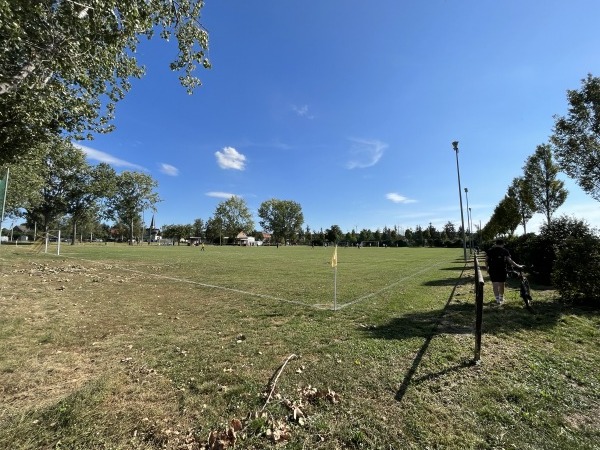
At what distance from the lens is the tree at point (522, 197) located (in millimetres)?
27391

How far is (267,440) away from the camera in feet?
9.31

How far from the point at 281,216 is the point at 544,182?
104m

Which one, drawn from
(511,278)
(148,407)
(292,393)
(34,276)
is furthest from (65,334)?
(511,278)

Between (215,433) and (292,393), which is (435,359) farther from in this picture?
(215,433)

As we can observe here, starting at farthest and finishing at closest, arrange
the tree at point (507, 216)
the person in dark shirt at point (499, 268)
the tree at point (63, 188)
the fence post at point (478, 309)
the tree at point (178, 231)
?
the tree at point (178, 231)
the tree at point (63, 188)
the tree at point (507, 216)
the person in dark shirt at point (499, 268)
the fence post at point (478, 309)

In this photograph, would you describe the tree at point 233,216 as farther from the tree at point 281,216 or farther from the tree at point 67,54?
the tree at point 67,54

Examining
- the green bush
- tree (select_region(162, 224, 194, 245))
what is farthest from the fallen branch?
tree (select_region(162, 224, 194, 245))

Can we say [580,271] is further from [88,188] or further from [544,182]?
[88,188]

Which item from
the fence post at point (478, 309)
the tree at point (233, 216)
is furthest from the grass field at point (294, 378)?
the tree at point (233, 216)

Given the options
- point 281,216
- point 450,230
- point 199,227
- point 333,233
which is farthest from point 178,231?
point 450,230

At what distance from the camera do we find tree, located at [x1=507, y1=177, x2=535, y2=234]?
27.4m

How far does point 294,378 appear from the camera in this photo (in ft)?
13.2

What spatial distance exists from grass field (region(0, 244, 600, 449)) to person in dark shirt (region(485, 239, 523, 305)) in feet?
2.62

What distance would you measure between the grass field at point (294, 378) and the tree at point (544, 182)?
23.6m
